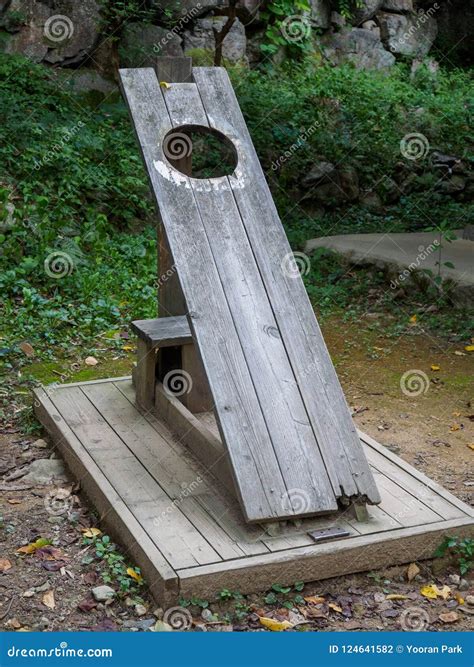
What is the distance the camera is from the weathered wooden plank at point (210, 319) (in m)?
3.54

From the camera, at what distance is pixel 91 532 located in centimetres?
388

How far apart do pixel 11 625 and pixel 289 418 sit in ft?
4.45

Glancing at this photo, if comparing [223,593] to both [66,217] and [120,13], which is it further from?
[120,13]

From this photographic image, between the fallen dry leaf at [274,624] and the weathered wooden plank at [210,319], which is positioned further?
the weathered wooden plank at [210,319]

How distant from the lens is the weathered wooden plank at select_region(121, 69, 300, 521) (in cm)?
354

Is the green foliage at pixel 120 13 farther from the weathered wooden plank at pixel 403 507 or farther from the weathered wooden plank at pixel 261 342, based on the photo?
the weathered wooden plank at pixel 403 507

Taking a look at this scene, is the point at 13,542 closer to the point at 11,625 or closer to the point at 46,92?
the point at 11,625

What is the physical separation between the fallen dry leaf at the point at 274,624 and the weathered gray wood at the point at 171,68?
2718mm

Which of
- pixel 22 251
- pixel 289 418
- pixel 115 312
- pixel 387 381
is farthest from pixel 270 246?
pixel 22 251

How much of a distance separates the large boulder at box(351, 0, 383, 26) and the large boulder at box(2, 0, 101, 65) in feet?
15.3

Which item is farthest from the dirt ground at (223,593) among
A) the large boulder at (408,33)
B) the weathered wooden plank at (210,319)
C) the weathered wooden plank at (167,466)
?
the large boulder at (408,33)

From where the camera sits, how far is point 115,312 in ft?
21.6

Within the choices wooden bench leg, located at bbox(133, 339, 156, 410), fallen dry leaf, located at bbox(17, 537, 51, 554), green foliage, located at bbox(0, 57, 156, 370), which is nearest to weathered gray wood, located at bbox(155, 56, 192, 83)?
wooden bench leg, located at bbox(133, 339, 156, 410)

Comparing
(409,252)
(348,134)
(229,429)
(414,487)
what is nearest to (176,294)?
(229,429)
